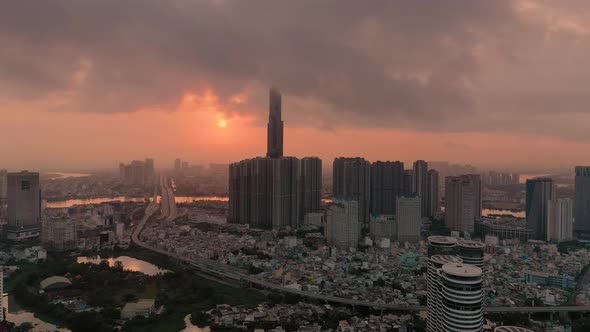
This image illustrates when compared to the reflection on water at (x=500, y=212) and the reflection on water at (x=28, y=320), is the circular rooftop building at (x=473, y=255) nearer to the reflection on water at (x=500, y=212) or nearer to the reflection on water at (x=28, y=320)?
the reflection on water at (x=28, y=320)

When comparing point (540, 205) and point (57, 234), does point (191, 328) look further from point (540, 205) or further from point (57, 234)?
point (540, 205)

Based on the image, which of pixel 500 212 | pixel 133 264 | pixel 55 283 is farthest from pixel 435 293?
pixel 500 212

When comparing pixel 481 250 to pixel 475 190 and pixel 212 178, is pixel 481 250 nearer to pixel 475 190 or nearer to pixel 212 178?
pixel 475 190

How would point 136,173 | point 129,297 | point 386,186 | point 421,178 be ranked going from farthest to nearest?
1. point 136,173
2. point 421,178
3. point 386,186
4. point 129,297

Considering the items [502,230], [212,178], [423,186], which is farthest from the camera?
[212,178]

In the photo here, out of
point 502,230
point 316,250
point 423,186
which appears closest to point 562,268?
point 502,230

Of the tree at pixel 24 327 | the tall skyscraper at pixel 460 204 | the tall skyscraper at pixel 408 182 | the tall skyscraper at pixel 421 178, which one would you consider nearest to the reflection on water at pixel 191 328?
the tree at pixel 24 327
